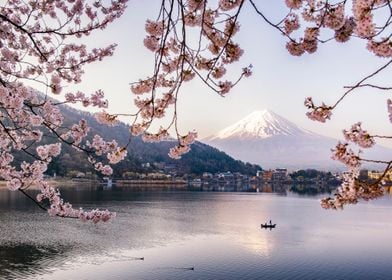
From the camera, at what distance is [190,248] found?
2398cm

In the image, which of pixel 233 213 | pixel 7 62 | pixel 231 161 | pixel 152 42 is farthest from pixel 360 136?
pixel 231 161

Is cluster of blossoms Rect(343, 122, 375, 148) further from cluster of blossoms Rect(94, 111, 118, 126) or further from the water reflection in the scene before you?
the water reflection

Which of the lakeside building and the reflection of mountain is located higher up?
the lakeside building

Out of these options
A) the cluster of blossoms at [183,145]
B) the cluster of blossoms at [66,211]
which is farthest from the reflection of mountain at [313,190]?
the cluster of blossoms at [183,145]

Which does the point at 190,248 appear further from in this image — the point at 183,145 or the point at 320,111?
the point at 320,111

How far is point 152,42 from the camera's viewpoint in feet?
10.9

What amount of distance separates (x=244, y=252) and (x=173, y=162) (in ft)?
332

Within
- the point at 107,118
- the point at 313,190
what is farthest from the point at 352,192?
the point at 313,190

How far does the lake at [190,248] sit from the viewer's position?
18828 mm

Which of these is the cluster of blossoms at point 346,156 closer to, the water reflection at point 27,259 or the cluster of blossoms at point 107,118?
the cluster of blossoms at point 107,118

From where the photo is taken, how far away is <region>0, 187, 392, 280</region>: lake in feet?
61.8

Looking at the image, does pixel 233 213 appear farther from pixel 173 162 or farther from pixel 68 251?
pixel 173 162

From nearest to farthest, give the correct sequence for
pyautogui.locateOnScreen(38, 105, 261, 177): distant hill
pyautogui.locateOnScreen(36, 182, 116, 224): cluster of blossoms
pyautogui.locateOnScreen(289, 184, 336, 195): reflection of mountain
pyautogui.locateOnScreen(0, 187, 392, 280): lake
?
pyautogui.locateOnScreen(36, 182, 116, 224): cluster of blossoms
pyautogui.locateOnScreen(0, 187, 392, 280): lake
pyautogui.locateOnScreen(289, 184, 336, 195): reflection of mountain
pyautogui.locateOnScreen(38, 105, 261, 177): distant hill

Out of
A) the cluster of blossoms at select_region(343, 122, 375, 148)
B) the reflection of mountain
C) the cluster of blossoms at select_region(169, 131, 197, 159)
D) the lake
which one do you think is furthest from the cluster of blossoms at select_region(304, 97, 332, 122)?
the reflection of mountain
